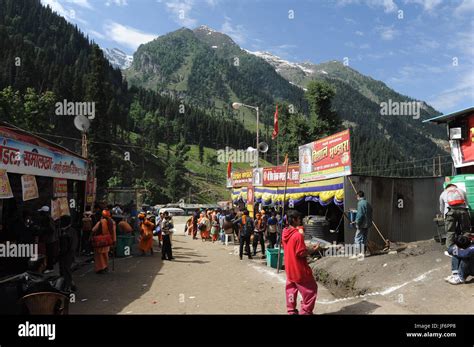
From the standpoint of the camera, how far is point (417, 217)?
43.6 ft

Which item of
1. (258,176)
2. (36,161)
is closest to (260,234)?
(258,176)

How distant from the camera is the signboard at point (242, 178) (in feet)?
92.7

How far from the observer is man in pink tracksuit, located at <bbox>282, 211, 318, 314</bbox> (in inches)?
224

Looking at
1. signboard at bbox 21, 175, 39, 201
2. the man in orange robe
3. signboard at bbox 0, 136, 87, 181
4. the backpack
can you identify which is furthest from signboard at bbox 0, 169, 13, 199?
the backpack

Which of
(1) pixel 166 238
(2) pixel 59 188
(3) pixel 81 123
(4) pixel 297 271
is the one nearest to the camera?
(4) pixel 297 271

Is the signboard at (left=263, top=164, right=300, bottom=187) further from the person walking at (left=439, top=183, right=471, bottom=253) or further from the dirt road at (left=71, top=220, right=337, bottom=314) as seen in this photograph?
the person walking at (left=439, top=183, right=471, bottom=253)

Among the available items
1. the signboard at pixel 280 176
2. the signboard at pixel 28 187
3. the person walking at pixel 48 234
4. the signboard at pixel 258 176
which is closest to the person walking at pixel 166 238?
the person walking at pixel 48 234

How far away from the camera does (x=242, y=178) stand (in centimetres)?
2970

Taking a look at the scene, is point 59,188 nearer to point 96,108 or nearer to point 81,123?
point 81,123

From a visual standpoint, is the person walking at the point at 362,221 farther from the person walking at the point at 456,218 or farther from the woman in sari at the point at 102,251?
the woman in sari at the point at 102,251

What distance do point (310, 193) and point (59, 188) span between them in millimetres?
9651

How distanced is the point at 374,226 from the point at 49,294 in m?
10.1
